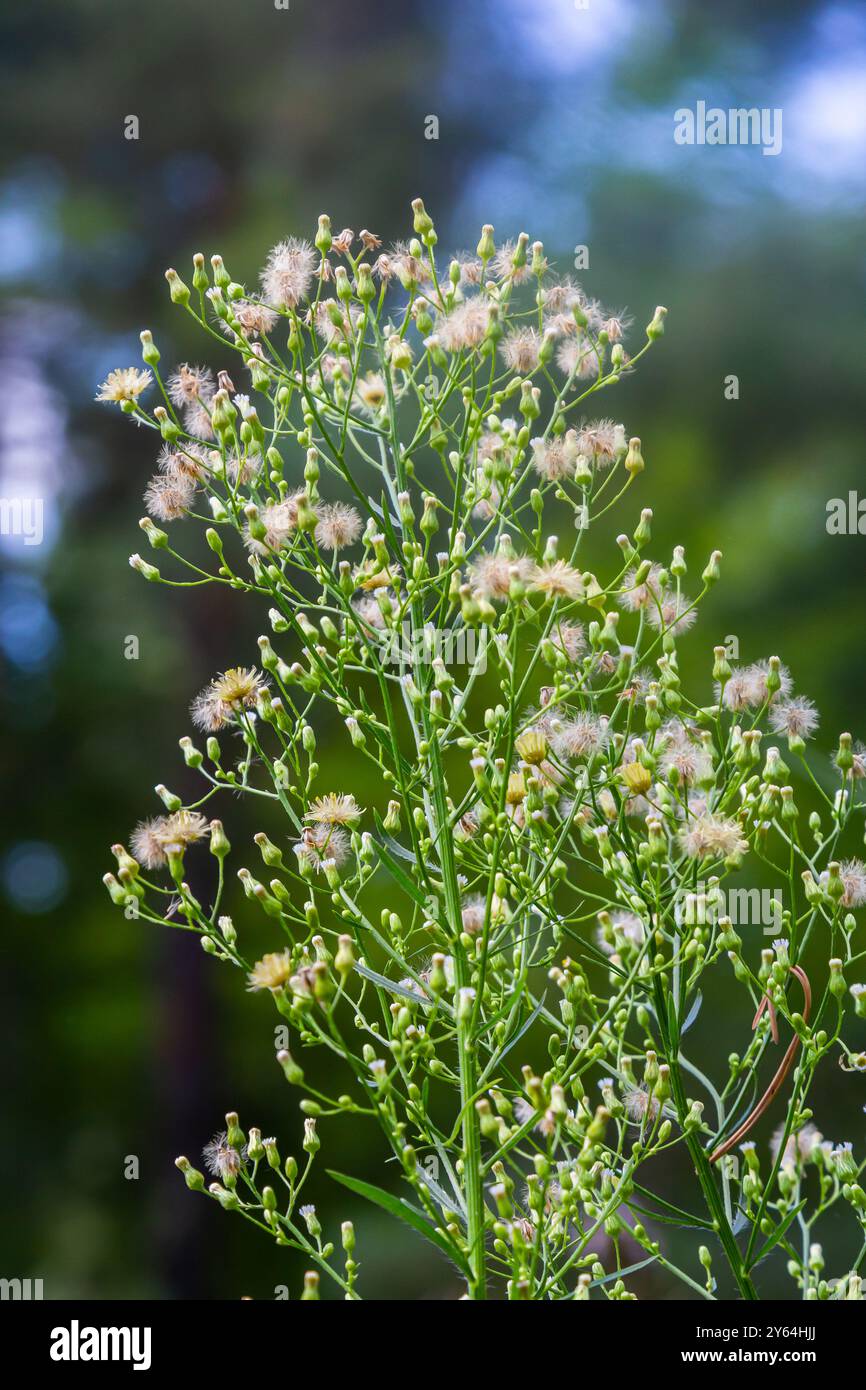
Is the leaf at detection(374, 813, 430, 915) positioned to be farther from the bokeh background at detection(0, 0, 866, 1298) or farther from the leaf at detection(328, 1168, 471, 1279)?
the bokeh background at detection(0, 0, 866, 1298)

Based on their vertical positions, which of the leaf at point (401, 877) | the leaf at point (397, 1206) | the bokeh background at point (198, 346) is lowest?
the leaf at point (397, 1206)

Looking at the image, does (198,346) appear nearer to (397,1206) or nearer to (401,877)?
(401,877)

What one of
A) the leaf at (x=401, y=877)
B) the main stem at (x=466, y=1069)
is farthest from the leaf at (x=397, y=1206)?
the leaf at (x=401, y=877)

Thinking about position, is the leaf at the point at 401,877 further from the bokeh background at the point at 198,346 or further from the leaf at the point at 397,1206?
the bokeh background at the point at 198,346

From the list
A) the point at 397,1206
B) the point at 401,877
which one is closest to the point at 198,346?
the point at 401,877

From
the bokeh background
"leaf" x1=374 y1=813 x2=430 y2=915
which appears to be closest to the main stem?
"leaf" x1=374 y1=813 x2=430 y2=915

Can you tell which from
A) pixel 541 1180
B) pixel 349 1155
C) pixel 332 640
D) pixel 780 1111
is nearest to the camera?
pixel 541 1180
